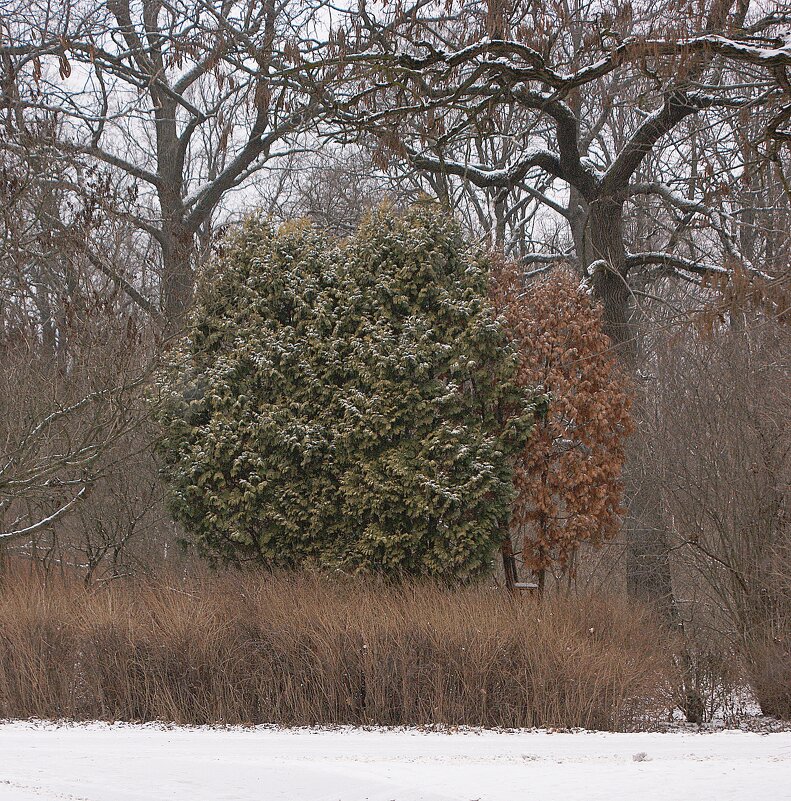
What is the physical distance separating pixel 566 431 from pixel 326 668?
364 centimetres

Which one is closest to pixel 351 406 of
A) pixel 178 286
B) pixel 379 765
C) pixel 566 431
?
pixel 566 431

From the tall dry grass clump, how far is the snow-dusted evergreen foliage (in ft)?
4.66

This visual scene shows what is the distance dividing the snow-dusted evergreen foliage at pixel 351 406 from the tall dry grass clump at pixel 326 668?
4.66 ft

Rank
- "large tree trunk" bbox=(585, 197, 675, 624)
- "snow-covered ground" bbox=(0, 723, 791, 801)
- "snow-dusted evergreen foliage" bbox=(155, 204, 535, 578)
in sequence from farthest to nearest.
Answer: "large tree trunk" bbox=(585, 197, 675, 624)
"snow-dusted evergreen foliage" bbox=(155, 204, 535, 578)
"snow-covered ground" bbox=(0, 723, 791, 801)

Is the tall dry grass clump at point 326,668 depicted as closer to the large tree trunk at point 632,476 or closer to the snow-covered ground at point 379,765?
the snow-covered ground at point 379,765

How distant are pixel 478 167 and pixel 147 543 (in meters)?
6.74

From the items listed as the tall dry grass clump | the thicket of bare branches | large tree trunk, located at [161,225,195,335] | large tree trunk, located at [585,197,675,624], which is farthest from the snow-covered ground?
large tree trunk, located at [161,225,195,335]

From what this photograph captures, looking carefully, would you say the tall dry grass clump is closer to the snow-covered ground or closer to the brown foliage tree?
the snow-covered ground

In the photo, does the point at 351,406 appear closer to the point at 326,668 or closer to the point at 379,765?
the point at 326,668

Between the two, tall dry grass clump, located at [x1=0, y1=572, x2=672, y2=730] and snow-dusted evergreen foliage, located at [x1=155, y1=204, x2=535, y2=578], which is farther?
snow-dusted evergreen foliage, located at [x1=155, y1=204, x2=535, y2=578]

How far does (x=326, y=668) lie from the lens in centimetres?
740

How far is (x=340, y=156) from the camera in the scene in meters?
22.2

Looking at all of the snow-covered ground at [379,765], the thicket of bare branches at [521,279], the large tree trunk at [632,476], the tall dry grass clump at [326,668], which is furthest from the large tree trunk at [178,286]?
the large tree trunk at [632,476]

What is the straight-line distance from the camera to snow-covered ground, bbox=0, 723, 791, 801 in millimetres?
4707
